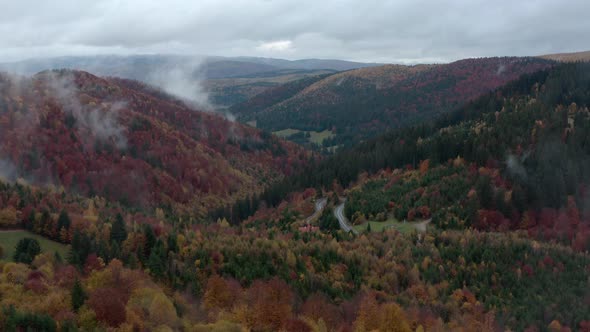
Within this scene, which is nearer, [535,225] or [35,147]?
[535,225]

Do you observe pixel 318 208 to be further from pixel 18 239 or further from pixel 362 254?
pixel 18 239

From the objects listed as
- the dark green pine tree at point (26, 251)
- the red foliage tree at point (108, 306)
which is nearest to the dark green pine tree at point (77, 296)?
the red foliage tree at point (108, 306)

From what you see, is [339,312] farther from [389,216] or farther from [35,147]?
[35,147]

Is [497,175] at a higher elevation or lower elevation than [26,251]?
lower

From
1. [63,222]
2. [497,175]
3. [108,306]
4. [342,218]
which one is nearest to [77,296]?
[108,306]

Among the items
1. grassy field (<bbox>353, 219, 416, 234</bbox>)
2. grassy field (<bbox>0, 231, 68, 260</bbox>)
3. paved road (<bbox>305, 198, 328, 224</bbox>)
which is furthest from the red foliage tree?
paved road (<bbox>305, 198, 328, 224</bbox>)

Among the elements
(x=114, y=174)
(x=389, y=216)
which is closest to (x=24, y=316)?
(x=389, y=216)

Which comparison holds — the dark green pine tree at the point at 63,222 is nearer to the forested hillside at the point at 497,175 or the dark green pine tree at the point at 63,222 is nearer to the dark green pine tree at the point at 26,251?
the dark green pine tree at the point at 26,251
